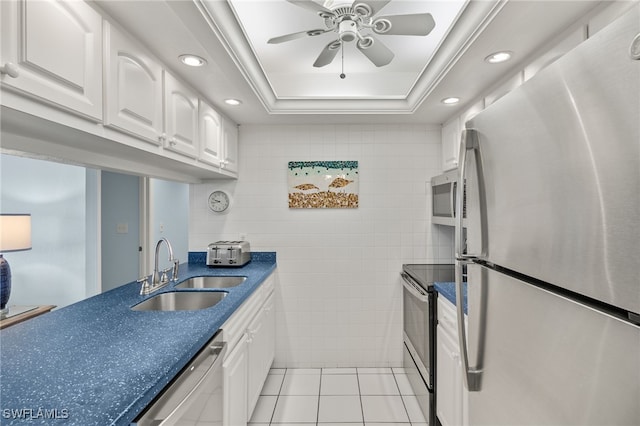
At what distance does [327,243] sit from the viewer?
3.03 m

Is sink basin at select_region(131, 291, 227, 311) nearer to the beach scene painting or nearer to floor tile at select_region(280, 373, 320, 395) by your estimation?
floor tile at select_region(280, 373, 320, 395)

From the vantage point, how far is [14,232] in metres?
2.17

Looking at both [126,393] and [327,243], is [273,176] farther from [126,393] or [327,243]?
[126,393]

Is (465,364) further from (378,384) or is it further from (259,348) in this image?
(378,384)

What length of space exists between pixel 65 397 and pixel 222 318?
2.24 feet

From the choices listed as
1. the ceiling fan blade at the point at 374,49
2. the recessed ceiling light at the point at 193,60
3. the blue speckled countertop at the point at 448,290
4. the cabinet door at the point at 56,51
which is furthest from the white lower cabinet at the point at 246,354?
the ceiling fan blade at the point at 374,49

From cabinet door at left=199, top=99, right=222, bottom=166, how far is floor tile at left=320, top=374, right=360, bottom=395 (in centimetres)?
197

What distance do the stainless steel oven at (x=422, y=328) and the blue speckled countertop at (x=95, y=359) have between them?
50.2 inches

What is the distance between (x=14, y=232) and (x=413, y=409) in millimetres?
2989

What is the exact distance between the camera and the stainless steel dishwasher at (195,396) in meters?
0.91

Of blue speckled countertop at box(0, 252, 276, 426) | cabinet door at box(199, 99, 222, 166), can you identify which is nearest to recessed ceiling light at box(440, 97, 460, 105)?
cabinet door at box(199, 99, 222, 166)

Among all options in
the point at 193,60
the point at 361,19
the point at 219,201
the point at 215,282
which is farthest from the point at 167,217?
the point at 361,19

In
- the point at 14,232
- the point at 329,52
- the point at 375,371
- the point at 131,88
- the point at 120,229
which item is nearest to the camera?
the point at 131,88

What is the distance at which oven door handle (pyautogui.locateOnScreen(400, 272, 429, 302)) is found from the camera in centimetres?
224
